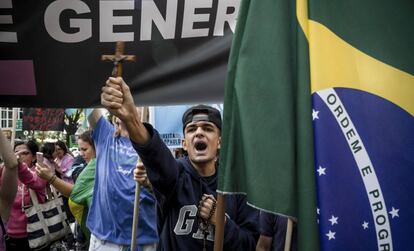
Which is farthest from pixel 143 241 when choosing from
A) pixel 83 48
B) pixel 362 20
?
pixel 362 20

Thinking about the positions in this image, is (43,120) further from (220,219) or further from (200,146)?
(220,219)

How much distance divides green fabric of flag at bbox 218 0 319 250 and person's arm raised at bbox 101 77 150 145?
1.48 ft

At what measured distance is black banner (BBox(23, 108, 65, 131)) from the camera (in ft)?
46.5

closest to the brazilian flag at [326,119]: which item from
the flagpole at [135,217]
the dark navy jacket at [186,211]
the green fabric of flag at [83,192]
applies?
the dark navy jacket at [186,211]

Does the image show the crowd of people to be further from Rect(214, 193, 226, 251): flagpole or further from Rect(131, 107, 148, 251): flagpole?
Rect(214, 193, 226, 251): flagpole

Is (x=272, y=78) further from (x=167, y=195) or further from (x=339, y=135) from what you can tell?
(x=167, y=195)

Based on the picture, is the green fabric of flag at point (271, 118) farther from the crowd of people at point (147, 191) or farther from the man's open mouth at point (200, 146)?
the man's open mouth at point (200, 146)

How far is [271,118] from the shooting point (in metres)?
1.85

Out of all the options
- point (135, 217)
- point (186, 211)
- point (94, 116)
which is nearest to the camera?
point (186, 211)

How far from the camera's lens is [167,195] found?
2.67 meters

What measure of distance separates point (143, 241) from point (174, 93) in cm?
154

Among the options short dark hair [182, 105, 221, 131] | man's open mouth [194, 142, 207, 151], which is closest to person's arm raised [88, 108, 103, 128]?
short dark hair [182, 105, 221, 131]

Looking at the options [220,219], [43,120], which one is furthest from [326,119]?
[43,120]

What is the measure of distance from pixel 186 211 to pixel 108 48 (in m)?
1.03
